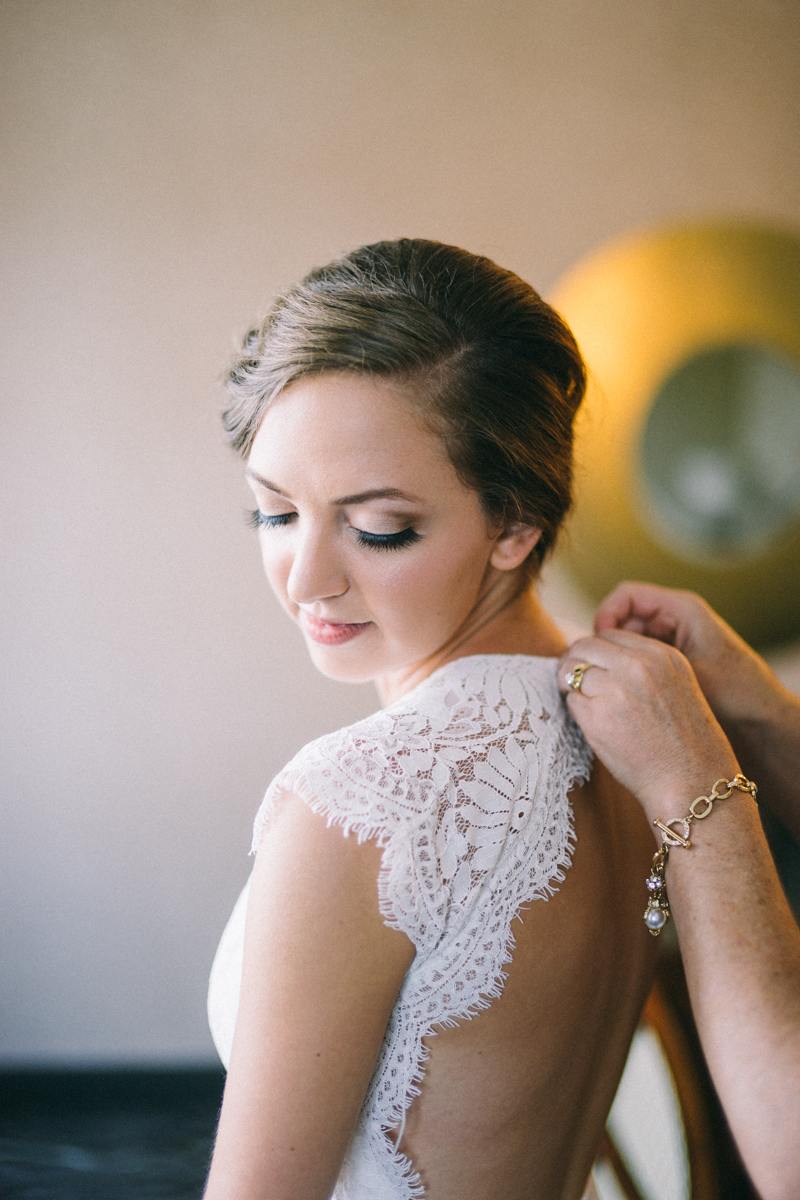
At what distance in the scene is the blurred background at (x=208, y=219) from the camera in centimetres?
182

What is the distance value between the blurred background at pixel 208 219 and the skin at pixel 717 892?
46.8 inches

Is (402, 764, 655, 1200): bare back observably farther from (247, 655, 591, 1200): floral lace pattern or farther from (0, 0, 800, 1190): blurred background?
(0, 0, 800, 1190): blurred background

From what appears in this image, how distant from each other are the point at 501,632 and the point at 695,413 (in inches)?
41.5

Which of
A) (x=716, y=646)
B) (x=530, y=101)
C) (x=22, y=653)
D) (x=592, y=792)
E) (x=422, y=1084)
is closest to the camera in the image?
(x=422, y=1084)

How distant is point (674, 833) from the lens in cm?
68

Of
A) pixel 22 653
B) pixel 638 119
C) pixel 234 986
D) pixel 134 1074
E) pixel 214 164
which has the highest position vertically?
pixel 638 119

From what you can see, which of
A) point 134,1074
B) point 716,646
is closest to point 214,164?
point 716,646

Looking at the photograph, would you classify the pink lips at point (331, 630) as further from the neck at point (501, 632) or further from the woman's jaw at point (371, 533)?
the neck at point (501, 632)

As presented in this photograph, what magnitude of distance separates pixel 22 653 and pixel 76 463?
0.49m

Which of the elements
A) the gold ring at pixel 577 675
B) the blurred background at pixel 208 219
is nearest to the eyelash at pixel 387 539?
the gold ring at pixel 577 675

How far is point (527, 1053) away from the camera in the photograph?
70 centimetres

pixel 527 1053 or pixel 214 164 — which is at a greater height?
pixel 214 164

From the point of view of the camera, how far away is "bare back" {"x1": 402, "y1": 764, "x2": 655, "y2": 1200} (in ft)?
2.25

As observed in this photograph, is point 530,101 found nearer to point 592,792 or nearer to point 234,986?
point 592,792
